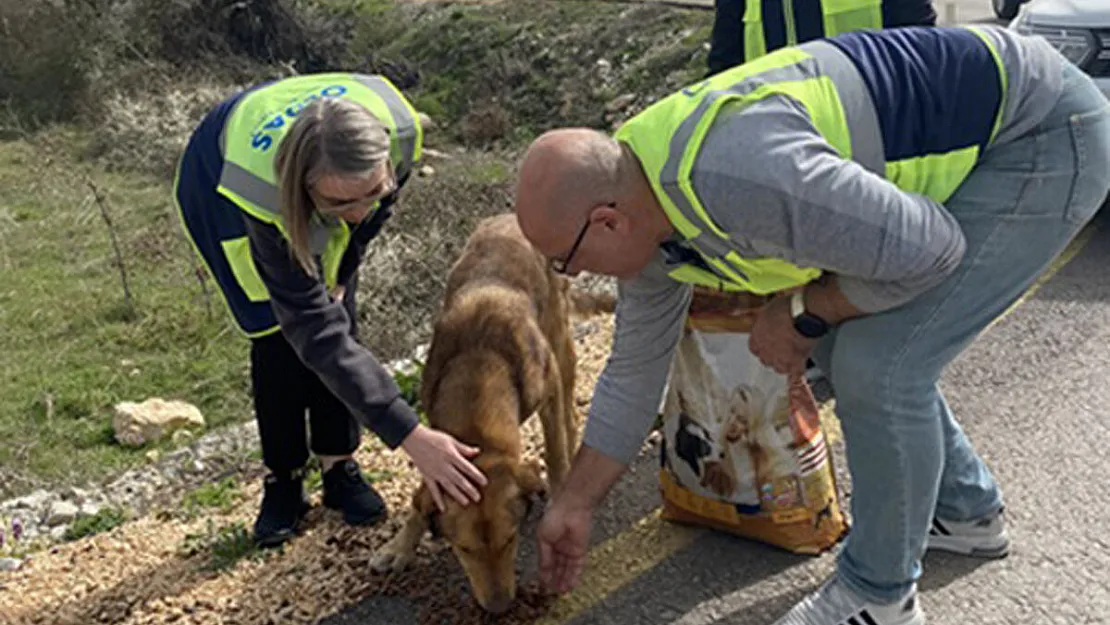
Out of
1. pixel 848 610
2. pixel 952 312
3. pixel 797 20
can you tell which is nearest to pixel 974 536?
pixel 848 610

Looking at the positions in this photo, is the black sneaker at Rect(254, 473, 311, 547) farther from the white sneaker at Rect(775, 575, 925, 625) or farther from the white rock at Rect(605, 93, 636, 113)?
the white rock at Rect(605, 93, 636, 113)

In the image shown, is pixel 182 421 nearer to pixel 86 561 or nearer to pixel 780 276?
pixel 86 561

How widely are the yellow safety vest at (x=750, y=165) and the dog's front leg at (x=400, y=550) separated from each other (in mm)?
1407

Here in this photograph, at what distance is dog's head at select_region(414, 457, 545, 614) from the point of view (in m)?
3.52

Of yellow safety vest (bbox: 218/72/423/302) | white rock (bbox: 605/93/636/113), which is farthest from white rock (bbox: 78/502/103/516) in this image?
white rock (bbox: 605/93/636/113)

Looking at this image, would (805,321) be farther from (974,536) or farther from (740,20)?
(740,20)

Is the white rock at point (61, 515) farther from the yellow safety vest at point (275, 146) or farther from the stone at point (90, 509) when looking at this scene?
the yellow safety vest at point (275, 146)

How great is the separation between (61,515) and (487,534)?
3.08 metres

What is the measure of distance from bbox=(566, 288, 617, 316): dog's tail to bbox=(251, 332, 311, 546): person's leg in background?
1495 mm

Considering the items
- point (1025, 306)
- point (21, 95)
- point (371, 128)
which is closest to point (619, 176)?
point (371, 128)

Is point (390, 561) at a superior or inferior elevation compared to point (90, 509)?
superior

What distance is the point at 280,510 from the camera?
4.25m

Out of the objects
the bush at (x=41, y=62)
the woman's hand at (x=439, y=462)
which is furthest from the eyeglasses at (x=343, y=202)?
the bush at (x=41, y=62)

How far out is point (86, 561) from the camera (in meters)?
4.38
